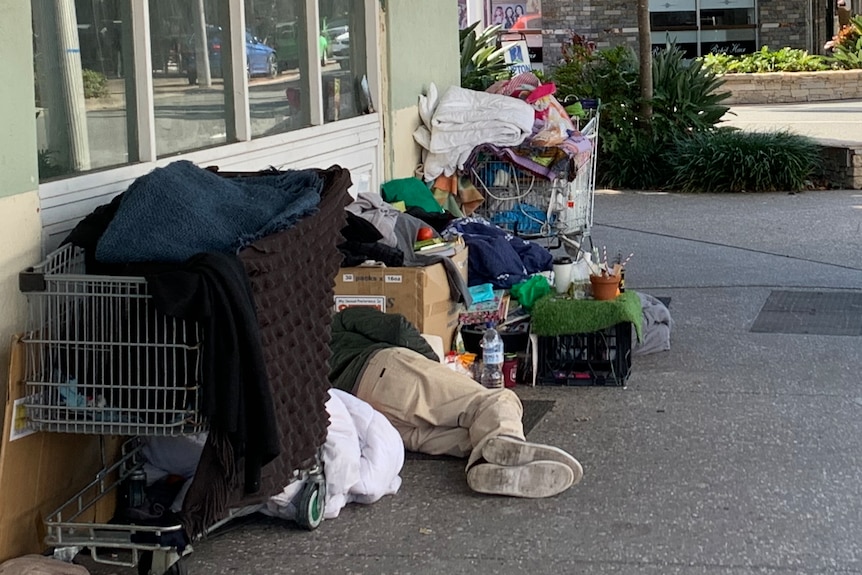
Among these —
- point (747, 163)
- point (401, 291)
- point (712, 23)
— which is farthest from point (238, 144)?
point (712, 23)

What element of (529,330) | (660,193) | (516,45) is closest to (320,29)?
(529,330)

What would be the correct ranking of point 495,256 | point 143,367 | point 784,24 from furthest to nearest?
point 784,24, point 495,256, point 143,367

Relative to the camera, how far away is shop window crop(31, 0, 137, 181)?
4.92m

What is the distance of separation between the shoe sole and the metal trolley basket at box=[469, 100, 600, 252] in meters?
3.22

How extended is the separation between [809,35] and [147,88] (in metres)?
27.4

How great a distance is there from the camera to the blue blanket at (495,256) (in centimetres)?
723

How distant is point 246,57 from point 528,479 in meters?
2.91

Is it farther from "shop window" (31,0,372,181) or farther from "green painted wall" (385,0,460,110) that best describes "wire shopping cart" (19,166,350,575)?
"green painted wall" (385,0,460,110)

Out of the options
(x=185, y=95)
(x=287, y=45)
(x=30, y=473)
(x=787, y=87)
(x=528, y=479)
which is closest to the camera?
(x=30, y=473)

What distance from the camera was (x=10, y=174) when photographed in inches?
174

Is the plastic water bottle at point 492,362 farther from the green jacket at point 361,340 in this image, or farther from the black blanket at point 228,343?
the black blanket at point 228,343

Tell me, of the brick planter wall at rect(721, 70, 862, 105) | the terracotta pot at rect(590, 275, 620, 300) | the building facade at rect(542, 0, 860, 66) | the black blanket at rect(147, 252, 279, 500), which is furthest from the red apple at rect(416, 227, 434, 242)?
the building facade at rect(542, 0, 860, 66)

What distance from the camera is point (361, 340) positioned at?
589 cm

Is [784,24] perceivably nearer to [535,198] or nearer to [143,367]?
[535,198]
